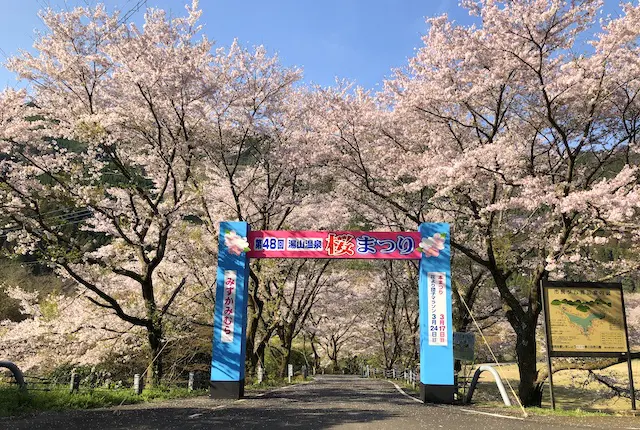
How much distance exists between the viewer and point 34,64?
41.0ft

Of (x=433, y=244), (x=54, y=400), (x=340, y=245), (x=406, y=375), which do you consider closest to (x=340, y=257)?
(x=340, y=245)

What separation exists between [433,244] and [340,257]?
8.79ft

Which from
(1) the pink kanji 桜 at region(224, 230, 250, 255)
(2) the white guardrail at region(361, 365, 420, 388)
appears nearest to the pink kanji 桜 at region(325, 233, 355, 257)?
(1) the pink kanji 桜 at region(224, 230, 250, 255)

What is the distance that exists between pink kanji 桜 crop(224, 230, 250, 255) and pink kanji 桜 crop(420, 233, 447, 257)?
5.08 m

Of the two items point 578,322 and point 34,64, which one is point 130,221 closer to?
point 34,64

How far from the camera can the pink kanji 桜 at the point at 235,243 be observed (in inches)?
500

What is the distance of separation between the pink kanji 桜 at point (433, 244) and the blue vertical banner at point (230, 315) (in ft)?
16.8

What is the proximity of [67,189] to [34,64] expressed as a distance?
3.87 metres

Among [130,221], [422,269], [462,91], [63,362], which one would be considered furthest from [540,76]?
[63,362]

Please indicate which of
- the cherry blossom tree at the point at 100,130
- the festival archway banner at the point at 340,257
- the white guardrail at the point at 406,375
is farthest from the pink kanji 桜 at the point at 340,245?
the white guardrail at the point at 406,375

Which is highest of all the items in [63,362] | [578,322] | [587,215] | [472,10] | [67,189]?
[472,10]

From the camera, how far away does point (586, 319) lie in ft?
31.0

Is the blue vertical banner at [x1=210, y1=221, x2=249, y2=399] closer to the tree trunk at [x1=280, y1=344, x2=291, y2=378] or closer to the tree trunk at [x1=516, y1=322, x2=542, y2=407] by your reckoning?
the tree trunk at [x1=516, y1=322, x2=542, y2=407]

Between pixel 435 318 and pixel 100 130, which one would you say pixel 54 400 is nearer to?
pixel 100 130
